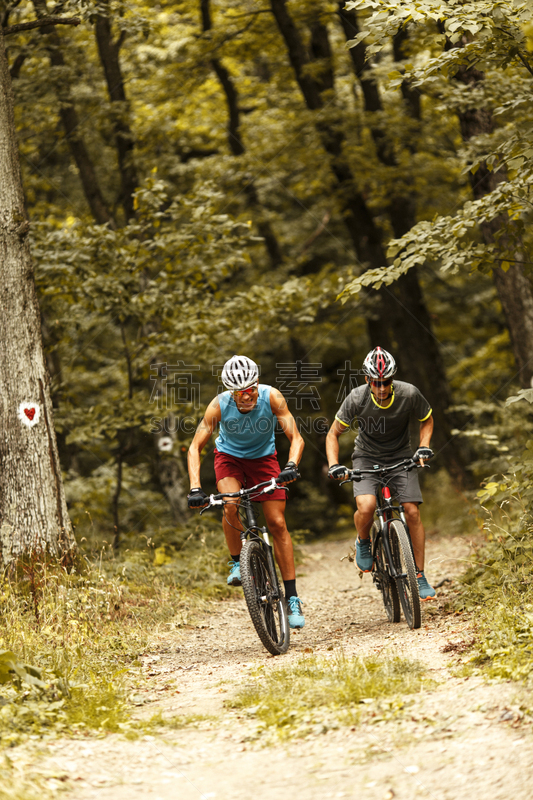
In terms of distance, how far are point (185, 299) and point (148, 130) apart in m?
4.05

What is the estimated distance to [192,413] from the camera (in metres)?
10.3

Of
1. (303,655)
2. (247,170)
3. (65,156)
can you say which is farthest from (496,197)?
(65,156)

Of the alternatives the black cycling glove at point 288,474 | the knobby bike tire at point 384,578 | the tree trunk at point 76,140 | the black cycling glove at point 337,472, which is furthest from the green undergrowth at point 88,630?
the tree trunk at point 76,140

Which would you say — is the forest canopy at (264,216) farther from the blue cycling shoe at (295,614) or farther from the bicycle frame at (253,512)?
the blue cycling shoe at (295,614)

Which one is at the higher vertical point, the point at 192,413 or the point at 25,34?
the point at 25,34

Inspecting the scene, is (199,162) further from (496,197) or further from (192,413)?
(496,197)

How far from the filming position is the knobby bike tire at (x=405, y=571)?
555 cm

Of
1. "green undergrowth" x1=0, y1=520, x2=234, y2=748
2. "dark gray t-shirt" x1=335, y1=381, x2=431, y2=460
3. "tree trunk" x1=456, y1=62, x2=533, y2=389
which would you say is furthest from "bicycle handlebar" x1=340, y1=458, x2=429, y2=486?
"tree trunk" x1=456, y1=62, x2=533, y2=389

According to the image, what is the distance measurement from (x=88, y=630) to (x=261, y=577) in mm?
1471

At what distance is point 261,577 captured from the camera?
5.54 metres

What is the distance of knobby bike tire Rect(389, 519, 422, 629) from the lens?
555 cm

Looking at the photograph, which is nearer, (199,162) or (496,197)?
(496,197)

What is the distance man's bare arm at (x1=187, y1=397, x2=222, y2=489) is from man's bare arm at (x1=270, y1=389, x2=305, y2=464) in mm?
446

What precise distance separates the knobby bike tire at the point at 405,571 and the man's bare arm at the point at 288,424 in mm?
965
